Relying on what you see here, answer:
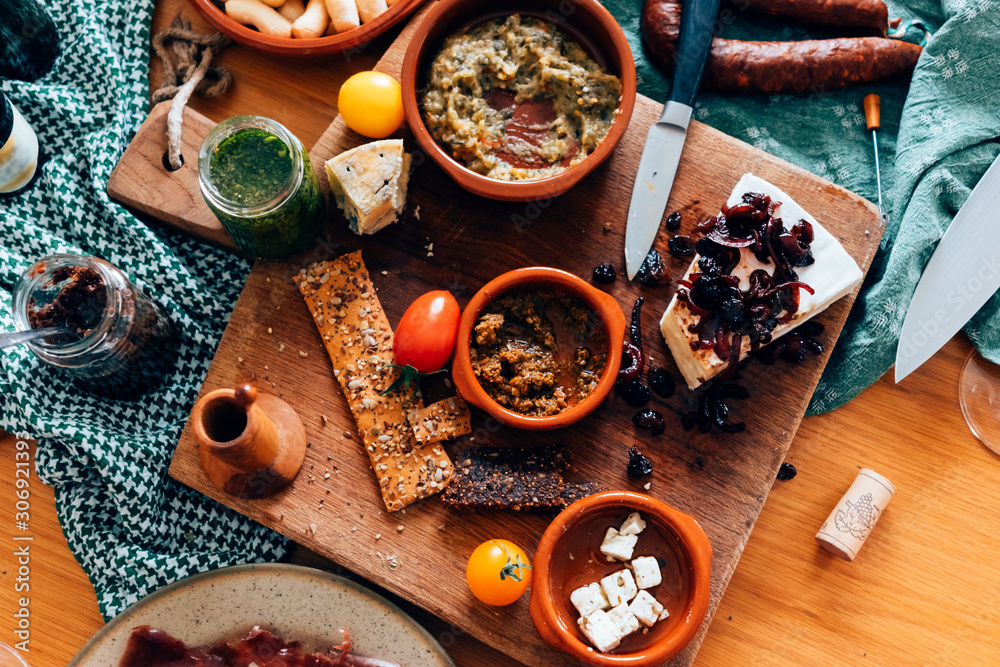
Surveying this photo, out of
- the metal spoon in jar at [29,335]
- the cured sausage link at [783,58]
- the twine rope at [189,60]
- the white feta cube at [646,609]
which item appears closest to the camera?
the metal spoon in jar at [29,335]

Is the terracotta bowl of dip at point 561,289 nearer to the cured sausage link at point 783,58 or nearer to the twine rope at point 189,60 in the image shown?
the cured sausage link at point 783,58

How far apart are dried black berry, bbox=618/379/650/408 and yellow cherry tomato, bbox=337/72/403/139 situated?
135cm

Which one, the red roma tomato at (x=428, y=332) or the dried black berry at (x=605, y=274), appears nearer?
the red roma tomato at (x=428, y=332)

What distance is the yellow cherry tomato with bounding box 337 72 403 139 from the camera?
273 centimetres

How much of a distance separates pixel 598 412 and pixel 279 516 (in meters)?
1.27

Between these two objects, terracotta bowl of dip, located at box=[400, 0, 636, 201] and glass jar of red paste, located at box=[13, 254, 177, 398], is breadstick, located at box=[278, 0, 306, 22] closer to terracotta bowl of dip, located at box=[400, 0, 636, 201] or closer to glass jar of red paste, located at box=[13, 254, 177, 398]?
terracotta bowl of dip, located at box=[400, 0, 636, 201]

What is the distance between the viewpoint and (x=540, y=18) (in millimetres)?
2814

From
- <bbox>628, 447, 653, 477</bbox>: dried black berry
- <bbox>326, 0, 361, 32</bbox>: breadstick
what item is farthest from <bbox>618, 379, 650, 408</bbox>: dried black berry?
<bbox>326, 0, 361, 32</bbox>: breadstick

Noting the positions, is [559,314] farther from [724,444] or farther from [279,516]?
[279,516]

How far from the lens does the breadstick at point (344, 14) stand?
287cm

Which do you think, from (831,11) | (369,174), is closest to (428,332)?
(369,174)

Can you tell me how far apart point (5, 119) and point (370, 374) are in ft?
5.71

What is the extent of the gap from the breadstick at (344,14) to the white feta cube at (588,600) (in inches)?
91.6

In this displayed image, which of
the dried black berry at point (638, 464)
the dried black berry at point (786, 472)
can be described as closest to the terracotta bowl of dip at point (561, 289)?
the dried black berry at point (638, 464)
